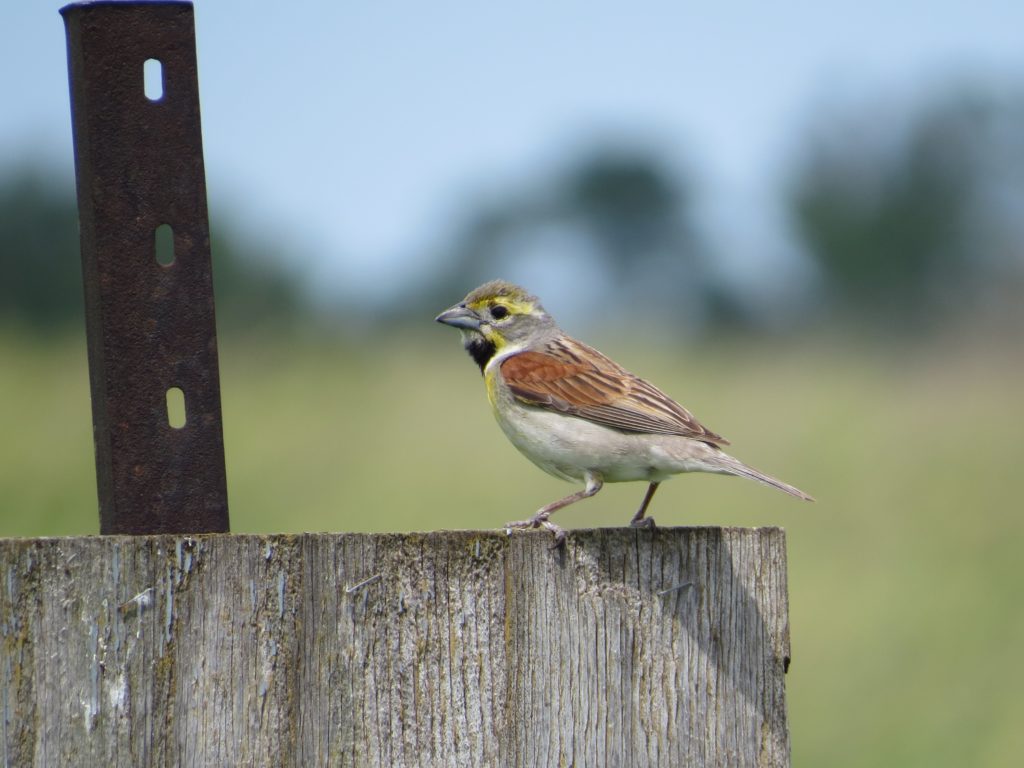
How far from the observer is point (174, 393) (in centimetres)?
329

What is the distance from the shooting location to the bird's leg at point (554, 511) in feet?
9.99

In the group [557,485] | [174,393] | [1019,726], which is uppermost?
[174,393]

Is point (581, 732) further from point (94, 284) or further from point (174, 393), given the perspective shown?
point (94, 284)

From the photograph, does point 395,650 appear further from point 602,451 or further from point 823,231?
point 823,231

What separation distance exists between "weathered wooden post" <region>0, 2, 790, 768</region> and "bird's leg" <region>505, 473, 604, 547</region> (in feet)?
0.14

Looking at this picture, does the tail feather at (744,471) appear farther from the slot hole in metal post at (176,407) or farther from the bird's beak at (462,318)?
the slot hole in metal post at (176,407)

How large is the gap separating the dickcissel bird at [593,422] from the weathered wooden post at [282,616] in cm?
141

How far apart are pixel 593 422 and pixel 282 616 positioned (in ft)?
7.81

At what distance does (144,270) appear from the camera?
10.7 feet

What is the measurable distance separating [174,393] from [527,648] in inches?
41.9

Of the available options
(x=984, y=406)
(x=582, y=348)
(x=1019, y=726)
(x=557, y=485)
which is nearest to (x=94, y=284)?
(x=582, y=348)

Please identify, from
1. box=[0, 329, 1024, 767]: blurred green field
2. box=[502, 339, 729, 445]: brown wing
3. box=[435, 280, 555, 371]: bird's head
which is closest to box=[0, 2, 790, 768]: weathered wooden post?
box=[502, 339, 729, 445]: brown wing

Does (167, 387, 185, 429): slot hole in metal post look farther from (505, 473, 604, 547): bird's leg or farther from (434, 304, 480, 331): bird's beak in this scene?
(434, 304, 480, 331): bird's beak

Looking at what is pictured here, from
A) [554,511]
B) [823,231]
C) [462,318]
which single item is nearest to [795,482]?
[462,318]
